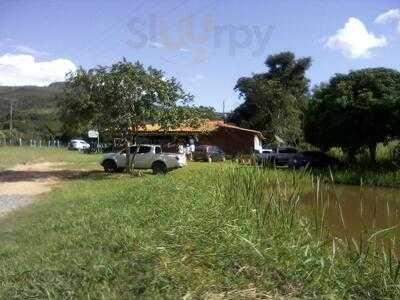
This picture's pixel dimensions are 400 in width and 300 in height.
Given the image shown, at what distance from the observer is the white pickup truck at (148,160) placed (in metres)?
31.1

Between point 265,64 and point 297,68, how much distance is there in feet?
11.4

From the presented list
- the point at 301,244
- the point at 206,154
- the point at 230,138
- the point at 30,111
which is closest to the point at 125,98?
the point at 206,154

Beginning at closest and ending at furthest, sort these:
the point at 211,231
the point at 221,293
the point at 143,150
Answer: the point at 221,293
the point at 211,231
the point at 143,150

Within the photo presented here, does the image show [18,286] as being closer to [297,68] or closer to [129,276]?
[129,276]

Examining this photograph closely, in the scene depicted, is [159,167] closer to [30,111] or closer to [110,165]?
[110,165]

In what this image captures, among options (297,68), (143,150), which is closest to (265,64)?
(297,68)

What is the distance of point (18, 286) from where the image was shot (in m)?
6.49

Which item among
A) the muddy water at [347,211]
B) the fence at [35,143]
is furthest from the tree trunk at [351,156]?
the fence at [35,143]

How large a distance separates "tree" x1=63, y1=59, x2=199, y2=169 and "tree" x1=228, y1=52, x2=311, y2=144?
26712 millimetres

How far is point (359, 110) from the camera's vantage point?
1234 inches

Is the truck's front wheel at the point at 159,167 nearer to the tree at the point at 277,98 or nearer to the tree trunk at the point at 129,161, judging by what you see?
the tree trunk at the point at 129,161

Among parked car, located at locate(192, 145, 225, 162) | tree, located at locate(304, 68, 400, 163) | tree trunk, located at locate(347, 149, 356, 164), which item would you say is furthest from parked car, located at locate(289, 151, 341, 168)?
parked car, located at locate(192, 145, 225, 162)

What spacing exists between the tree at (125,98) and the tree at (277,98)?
26712 millimetres

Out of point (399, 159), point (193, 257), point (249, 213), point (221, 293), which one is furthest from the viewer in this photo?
point (399, 159)
